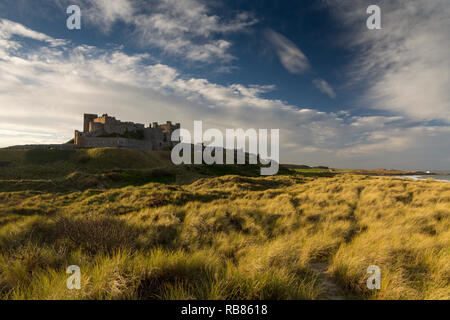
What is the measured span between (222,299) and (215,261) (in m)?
0.78

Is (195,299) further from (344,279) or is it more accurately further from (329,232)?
(329,232)

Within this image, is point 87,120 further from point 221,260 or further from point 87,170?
point 221,260

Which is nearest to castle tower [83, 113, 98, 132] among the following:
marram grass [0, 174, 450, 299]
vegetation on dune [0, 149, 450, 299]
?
vegetation on dune [0, 149, 450, 299]

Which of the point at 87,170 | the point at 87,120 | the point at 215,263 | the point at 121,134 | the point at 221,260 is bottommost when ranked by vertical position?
the point at 221,260

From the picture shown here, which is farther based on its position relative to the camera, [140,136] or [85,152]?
[140,136]

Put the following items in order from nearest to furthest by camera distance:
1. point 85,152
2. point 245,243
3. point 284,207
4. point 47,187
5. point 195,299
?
1. point 195,299
2. point 245,243
3. point 284,207
4. point 47,187
5. point 85,152

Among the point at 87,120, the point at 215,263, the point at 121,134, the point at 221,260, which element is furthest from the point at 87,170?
the point at 215,263

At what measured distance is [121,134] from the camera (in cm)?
6506

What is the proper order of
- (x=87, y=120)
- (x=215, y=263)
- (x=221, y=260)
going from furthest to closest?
1. (x=87, y=120)
2. (x=221, y=260)
3. (x=215, y=263)

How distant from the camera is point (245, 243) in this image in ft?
15.1

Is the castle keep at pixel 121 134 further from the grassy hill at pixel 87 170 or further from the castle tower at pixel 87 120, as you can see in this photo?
the grassy hill at pixel 87 170

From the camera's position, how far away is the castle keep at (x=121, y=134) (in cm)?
5556

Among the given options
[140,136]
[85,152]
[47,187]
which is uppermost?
[140,136]
